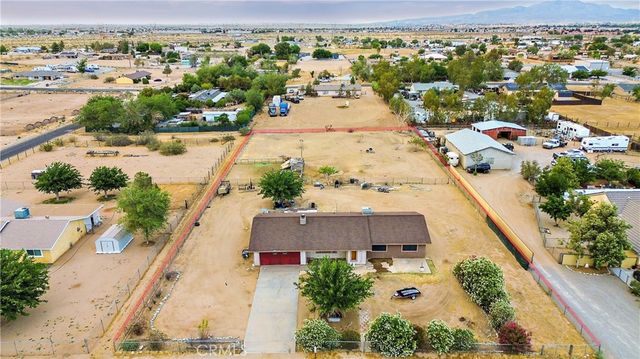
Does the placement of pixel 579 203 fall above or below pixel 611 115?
below

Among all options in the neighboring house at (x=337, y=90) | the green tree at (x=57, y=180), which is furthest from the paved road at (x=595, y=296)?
the neighboring house at (x=337, y=90)

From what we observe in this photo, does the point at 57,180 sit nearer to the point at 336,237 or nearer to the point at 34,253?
the point at 34,253

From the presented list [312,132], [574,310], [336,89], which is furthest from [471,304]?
[336,89]

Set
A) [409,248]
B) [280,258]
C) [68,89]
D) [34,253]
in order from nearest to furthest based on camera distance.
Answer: [280,258]
[34,253]
[409,248]
[68,89]

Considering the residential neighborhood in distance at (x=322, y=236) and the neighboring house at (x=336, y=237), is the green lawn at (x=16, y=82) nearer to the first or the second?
the residential neighborhood in distance at (x=322, y=236)

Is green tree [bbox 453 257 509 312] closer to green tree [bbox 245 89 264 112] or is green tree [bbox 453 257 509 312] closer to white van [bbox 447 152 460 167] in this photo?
white van [bbox 447 152 460 167]

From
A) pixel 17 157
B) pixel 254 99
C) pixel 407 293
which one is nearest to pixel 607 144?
pixel 407 293

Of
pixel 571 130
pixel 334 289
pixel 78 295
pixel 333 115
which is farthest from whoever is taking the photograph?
pixel 333 115
